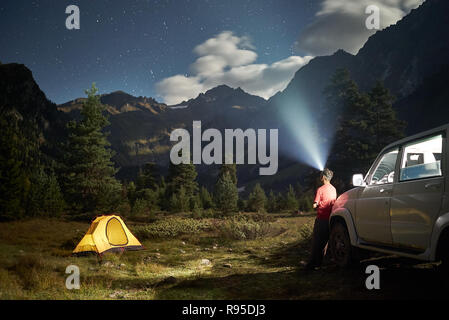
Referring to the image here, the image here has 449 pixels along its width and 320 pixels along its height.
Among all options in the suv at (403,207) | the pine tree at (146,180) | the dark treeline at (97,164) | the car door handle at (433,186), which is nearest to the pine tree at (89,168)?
the dark treeline at (97,164)

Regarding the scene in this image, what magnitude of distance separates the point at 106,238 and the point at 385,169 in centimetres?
1027

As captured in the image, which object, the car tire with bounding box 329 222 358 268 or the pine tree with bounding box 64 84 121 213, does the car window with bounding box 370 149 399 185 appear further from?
the pine tree with bounding box 64 84 121 213

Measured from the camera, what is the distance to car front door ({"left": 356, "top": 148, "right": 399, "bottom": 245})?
4887 millimetres

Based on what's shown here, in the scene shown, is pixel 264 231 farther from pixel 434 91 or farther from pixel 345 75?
pixel 434 91

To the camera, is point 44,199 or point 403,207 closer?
point 403,207

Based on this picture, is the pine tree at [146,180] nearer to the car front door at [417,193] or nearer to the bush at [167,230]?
the bush at [167,230]

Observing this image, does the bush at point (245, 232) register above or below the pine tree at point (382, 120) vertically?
below

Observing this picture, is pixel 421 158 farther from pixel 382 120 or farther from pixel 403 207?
pixel 382 120

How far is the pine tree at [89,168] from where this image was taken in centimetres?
2756

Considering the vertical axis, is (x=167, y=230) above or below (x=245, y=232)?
below

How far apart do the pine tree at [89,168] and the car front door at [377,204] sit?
2637cm

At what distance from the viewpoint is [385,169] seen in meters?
5.88

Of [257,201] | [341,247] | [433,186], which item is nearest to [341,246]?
[341,247]

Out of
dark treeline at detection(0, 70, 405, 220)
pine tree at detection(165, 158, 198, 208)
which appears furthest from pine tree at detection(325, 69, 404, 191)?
pine tree at detection(165, 158, 198, 208)
